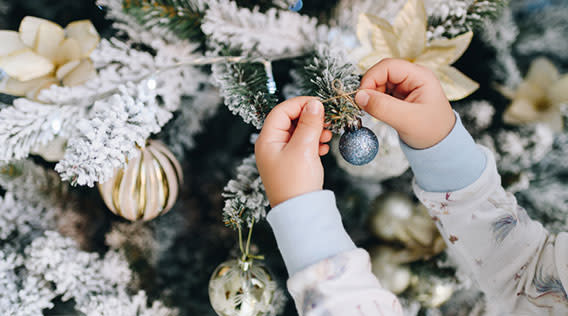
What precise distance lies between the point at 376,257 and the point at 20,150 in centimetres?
53

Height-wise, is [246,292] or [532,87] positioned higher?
[532,87]

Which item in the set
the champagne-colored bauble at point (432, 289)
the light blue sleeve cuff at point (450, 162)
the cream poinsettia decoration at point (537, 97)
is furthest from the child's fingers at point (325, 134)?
the cream poinsettia decoration at point (537, 97)

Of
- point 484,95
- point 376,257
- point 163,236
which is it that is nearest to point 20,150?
point 163,236

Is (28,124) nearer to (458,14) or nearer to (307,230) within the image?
(307,230)

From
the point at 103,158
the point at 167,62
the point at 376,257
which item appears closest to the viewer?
the point at 103,158

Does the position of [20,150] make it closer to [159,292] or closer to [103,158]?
[103,158]

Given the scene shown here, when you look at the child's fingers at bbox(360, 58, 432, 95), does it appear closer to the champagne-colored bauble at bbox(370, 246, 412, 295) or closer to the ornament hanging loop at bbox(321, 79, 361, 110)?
the ornament hanging loop at bbox(321, 79, 361, 110)

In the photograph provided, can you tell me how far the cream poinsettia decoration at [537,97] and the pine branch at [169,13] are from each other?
1.80ft

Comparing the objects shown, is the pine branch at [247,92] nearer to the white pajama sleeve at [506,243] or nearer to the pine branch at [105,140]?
the pine branch at [105,140]

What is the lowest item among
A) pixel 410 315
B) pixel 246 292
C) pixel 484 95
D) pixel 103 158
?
pixel 410 315

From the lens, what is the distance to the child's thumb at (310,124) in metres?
0.34

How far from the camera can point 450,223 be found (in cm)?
45

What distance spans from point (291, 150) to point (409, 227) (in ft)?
1.01

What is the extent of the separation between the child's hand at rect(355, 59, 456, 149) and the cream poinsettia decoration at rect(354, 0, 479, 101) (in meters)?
0.04
